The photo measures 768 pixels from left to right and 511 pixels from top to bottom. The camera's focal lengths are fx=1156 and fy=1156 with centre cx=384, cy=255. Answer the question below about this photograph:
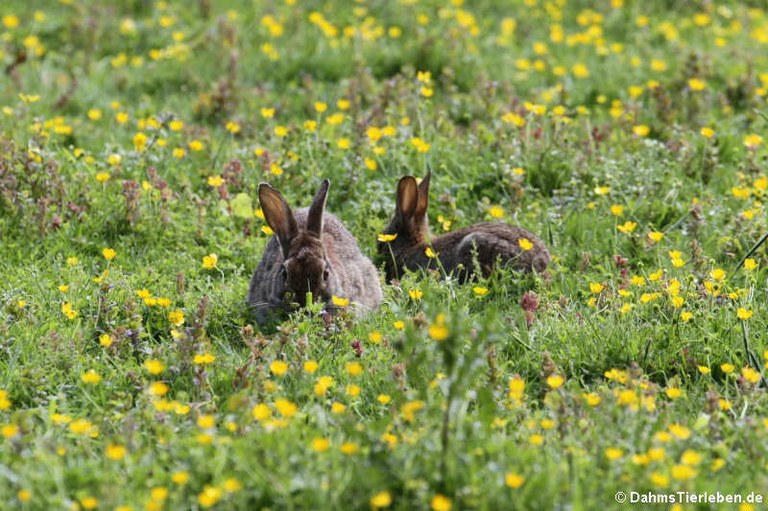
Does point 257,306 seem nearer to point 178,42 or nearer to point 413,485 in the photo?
point 413,485

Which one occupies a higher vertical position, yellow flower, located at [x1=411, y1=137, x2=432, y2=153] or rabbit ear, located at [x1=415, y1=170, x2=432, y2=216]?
yellow flower, located at [x1=411, y1=137, x2=432, y2=153]

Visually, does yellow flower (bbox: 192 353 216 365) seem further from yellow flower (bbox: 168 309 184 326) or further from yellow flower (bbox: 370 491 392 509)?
yellow flower (bbox: 370 491 392 509)

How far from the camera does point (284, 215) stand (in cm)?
683

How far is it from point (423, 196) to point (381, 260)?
1.80 ft

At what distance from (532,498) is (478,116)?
18.9 ft

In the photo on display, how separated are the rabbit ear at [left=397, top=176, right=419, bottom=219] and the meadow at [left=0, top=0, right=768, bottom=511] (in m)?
0.30

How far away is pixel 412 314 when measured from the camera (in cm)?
634

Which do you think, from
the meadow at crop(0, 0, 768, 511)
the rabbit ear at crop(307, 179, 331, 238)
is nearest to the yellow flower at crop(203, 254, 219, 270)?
the meadow at crop(0, 0, 768, 511)

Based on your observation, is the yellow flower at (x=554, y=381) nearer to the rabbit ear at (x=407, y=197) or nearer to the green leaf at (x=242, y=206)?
the rabbit ear at (x=407, y=197)

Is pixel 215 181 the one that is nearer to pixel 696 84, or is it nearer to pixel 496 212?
pixel 496 212

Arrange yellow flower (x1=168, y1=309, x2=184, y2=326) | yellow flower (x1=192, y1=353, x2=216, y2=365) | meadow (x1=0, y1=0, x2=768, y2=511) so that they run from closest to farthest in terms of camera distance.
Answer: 1. meadow (x1=0, y1=0, x2=768, y2=511)
2. yellow flower (x1=192, y1=353, x2=216, y2=365)
3. yellow flower (x1=168, y1=309, x2=184, y2=326)

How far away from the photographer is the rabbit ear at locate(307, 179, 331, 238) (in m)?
6.77

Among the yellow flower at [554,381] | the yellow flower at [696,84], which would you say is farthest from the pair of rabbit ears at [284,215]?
the yellow flower at [696,84]

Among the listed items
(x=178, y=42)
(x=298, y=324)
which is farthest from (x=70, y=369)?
(x=178, y=42)
